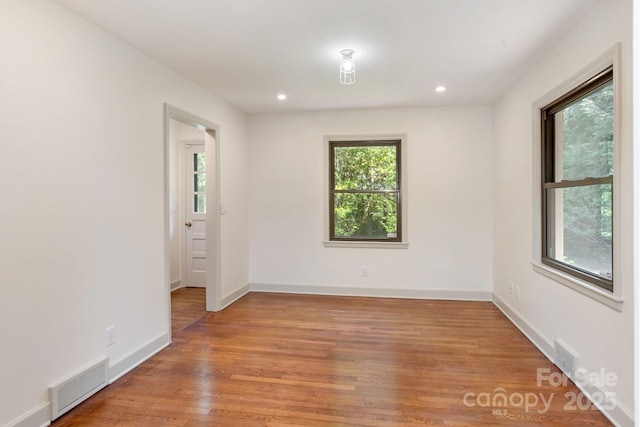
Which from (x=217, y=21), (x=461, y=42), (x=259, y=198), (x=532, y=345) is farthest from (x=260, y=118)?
(x=532, y=345)

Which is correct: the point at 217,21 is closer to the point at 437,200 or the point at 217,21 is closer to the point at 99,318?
the point at 99,318

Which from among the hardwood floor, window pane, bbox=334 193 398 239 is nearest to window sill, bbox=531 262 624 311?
the hardwood floor

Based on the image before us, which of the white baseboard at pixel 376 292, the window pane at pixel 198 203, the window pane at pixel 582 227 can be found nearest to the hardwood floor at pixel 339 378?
the white baseboard at pixel 376 292

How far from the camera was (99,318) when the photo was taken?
97.6 inches

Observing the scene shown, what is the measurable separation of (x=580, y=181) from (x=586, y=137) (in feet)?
1.07

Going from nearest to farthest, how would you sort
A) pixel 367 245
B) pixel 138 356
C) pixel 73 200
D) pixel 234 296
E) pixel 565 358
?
pixel 73 200
pixel 565 358
pixel 138 356
pixel 234 296
pixel 367 245

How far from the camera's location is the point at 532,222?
3238 millimetres

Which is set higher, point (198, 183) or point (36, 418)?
point (198, 183)

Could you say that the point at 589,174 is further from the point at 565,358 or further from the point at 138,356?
the point at 138,356

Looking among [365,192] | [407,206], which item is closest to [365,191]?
[365,192]

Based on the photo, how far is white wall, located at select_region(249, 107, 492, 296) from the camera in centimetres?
462

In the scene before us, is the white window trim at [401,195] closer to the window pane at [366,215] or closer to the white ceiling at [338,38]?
the window pane at [366,215]

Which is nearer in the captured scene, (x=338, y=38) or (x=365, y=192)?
(x=338, y=38)

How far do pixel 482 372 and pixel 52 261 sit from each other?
120 inches
